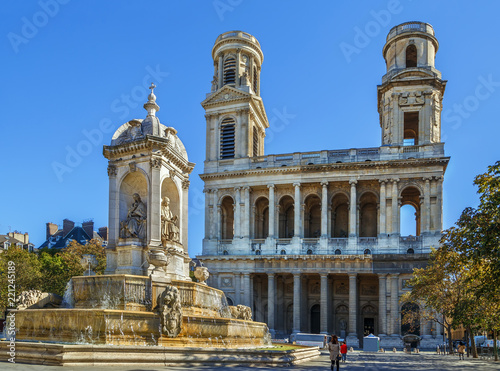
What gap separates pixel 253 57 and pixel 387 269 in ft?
89.9

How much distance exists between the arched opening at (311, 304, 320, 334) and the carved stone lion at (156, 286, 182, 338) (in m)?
38.5

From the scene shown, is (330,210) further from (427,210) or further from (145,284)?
(145,284)

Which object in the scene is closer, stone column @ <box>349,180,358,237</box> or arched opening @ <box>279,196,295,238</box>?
stone column @ <box>349,180,358,237</box>

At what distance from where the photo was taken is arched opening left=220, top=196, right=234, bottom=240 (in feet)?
180

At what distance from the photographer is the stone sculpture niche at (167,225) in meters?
20.0

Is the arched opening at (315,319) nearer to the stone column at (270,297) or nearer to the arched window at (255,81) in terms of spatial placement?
the stone column at (270,297)

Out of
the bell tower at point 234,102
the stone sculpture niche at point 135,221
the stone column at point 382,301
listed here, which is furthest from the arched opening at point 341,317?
the stone sculpture niche at point 135,221

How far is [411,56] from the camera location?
53188 millimetres

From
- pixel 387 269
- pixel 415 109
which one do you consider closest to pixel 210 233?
pixel 387 269

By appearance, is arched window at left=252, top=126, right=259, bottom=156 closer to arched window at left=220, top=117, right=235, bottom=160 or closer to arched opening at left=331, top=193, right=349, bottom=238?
arched window at left=220, top=117, right=235, bottom=160

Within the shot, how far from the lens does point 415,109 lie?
164ft

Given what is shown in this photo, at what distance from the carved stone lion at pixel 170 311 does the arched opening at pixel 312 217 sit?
37.9 m

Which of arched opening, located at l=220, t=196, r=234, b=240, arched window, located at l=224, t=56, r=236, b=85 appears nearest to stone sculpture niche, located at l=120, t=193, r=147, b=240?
arched opening, located at l=220, t=196, r=234, b=240

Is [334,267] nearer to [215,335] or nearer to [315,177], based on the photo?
[315,177]
